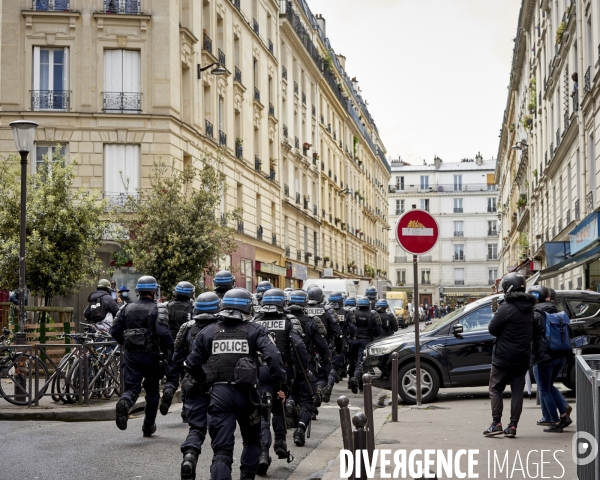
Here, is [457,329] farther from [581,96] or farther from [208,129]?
[208,129]

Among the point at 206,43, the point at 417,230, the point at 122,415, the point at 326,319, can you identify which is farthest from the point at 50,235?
the point at 206,43

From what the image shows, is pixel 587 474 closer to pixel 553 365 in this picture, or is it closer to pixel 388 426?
pixel 553 365

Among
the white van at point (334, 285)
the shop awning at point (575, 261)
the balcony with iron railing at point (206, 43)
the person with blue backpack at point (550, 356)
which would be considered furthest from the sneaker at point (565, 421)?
the white van at point (334, 285)

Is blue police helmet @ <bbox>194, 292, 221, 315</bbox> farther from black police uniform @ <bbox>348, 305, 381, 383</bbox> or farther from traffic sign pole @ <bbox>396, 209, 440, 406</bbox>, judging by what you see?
black police uniform @ <bbox>348, 305, 381, 383</bbox>

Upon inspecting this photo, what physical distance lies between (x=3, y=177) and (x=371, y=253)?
5574 cm

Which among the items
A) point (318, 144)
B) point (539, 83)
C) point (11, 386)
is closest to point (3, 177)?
point (11, 386)

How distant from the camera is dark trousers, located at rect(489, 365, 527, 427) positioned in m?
9.73

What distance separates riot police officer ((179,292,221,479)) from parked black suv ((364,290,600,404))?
231 inches

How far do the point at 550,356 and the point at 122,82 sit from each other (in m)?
19.0

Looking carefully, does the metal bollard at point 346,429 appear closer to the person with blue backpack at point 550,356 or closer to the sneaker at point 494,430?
the sneaker at point 494,430

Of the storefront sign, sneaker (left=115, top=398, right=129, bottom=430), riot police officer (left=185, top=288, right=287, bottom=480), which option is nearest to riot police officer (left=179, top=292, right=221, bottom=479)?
riot police officer (left=185, top=288, right=287, bottom=480)

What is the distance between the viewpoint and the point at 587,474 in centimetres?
532

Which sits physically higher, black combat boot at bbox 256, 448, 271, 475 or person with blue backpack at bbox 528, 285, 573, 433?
person with blue backpack at bbox 528, 285, 573, 433

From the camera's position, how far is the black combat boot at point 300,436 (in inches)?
383
